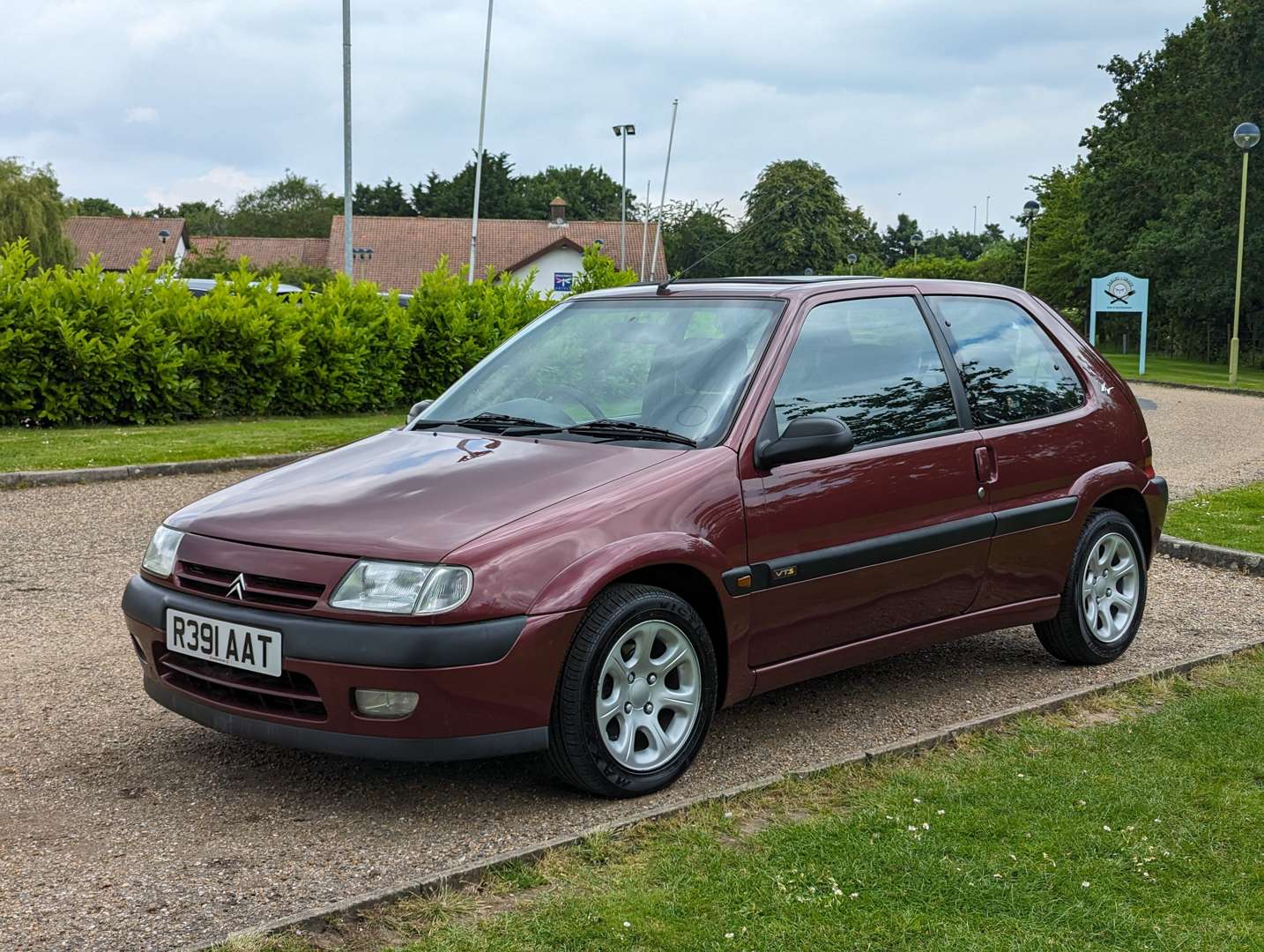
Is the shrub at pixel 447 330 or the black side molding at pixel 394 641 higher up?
the shrub at pixel 447 330

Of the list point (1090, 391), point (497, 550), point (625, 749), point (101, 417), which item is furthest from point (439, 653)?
point (101, 417)

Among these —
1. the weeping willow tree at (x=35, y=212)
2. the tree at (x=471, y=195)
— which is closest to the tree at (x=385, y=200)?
the tree at (x=471, y=195)

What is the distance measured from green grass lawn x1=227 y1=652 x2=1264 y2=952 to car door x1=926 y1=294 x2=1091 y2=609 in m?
1.10

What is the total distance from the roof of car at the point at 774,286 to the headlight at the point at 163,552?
2.16 metres

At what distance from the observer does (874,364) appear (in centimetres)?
563

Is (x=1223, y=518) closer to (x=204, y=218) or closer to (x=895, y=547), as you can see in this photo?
(x=895, y=547)

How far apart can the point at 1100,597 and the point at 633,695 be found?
2923 millimetres

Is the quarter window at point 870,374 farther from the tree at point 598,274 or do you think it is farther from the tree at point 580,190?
the tree at point 580,190

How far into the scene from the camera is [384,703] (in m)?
4.20

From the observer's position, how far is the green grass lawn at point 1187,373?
3463 centimetres

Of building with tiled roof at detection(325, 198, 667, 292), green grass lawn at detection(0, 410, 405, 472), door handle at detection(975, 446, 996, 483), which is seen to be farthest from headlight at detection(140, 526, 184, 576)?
building with tiled roof at detection(325, 198, 667, 292)

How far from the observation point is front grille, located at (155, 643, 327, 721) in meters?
4.28

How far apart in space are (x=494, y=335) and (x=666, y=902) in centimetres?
1652

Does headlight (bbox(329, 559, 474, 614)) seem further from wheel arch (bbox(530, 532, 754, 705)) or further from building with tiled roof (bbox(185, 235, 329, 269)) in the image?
building with tiled roof (bbox(185, 235, 329, 269))
